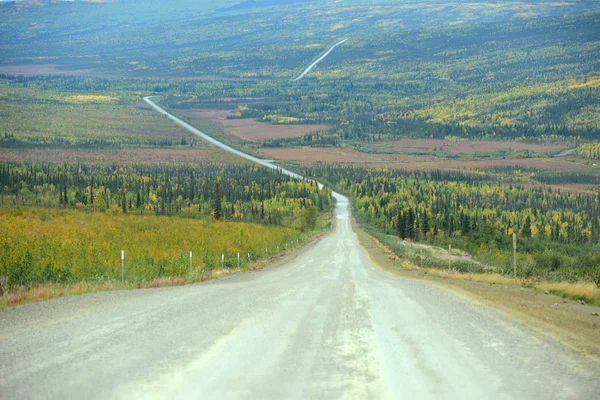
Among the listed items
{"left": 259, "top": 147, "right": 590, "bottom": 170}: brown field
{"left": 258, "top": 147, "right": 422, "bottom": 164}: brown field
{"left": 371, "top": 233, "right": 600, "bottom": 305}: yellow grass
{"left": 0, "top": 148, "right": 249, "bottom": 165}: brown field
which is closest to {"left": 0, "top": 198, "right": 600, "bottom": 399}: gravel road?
{"left": 371, "top": 233, "right": 600, "bottom": 305}: yellow grass

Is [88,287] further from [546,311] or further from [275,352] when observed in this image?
[546,311]

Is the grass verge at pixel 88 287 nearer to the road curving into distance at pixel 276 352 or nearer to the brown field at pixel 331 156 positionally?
the road curving into distance at pixel 276 352

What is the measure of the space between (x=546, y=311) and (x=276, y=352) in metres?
7.02

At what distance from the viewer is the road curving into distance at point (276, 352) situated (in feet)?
29.9

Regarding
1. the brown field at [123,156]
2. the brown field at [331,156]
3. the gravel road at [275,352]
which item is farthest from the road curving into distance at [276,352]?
the brown field at [331,156]

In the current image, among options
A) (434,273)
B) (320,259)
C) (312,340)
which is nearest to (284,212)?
(320,259)

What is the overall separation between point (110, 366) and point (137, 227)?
97.8 feet

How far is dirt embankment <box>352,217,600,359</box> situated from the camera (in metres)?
12.2

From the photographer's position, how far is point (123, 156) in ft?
483

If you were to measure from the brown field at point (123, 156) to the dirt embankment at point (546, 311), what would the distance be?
107363 millimetres

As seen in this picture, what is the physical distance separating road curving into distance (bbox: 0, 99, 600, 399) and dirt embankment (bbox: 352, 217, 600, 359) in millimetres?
354

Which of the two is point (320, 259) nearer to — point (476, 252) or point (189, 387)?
point (476, 252)

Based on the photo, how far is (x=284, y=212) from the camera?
9256cm

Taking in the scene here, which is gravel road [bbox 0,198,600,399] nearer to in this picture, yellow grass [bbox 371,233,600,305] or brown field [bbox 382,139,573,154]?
yellow grass [bbox 371,233,600,305]
